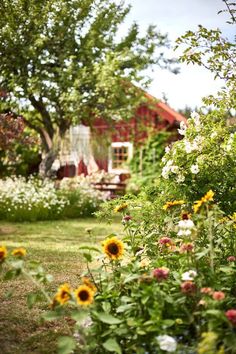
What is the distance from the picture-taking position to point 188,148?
4.51 meters

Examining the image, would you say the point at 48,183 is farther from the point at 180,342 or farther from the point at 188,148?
the point at 180,342

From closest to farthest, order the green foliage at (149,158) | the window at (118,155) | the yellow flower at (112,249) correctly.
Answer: the yellow flower at (112,249)
the green foliage at (149,158)
the window at (118,155)

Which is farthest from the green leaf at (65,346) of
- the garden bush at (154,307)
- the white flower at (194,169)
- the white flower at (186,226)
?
the white flower at (194,169)

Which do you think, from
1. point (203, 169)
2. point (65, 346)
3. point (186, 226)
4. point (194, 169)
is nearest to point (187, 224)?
point (186, 226)

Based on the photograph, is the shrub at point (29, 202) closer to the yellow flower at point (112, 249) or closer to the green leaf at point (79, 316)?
the yellow flower at point (112, 249)

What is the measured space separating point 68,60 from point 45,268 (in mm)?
8097

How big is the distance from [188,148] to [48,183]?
346 inches

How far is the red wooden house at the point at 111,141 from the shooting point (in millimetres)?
16453

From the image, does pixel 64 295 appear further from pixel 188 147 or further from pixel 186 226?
pixel 188 147

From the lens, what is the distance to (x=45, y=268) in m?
5.99

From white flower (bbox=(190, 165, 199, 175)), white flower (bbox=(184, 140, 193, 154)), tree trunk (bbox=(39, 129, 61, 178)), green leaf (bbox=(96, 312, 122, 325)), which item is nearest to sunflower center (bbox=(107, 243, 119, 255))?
green leaf (bbox=(96, 312, 122, 325))

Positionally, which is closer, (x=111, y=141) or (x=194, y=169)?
(x=194, y=169)

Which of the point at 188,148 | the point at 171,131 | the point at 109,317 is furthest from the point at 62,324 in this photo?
the point at 171,131

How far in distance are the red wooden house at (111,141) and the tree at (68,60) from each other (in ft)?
6.37
